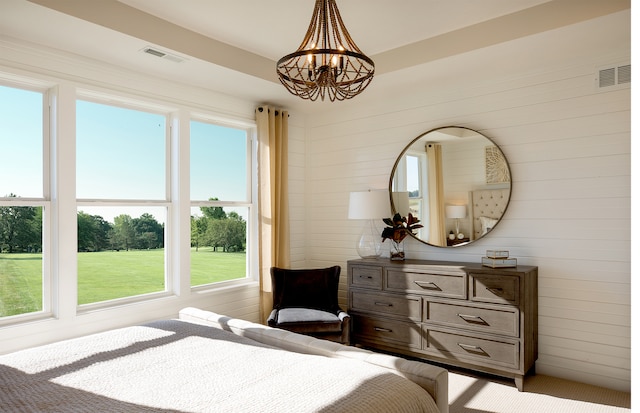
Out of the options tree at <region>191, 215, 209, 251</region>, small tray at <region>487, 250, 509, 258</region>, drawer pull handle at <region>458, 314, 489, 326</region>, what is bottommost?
drawer pull handle at <region>458, 314, 489, 326</region>

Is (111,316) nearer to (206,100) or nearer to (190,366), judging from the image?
(190,366)

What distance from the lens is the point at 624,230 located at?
314 cm

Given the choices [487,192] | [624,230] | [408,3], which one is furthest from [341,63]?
[624,230]

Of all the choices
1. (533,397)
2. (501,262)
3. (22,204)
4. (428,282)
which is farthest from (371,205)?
(22,204)

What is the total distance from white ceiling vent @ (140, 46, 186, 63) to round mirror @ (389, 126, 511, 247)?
7.27ft

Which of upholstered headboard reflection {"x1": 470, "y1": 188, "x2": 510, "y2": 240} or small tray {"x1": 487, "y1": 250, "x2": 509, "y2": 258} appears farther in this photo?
upholstered headboard reflection {"x1": 470, "y1": 188, "x2": 510, "y2": 240}

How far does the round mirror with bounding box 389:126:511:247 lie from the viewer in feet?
12.3

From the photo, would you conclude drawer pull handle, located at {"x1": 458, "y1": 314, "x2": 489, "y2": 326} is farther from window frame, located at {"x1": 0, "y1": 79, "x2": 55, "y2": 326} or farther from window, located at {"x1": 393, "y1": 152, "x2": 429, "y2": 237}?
window frame, located at {"x1": 0, "y1": 79, "x2": 55, "y2": 326}

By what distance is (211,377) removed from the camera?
1.83 metres

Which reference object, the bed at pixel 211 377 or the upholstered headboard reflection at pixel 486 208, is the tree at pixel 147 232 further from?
the upholstered headboard reflection at pixel 486 208

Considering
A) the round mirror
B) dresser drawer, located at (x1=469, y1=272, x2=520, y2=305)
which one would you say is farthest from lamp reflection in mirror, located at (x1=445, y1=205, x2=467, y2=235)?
dresser drawer, located at (x1=469, y1=272, x2=520, y2=305)

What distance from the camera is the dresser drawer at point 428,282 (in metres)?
3.44

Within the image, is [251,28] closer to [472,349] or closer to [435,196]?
[435,196]

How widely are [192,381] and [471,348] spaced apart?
2349 millimetres
